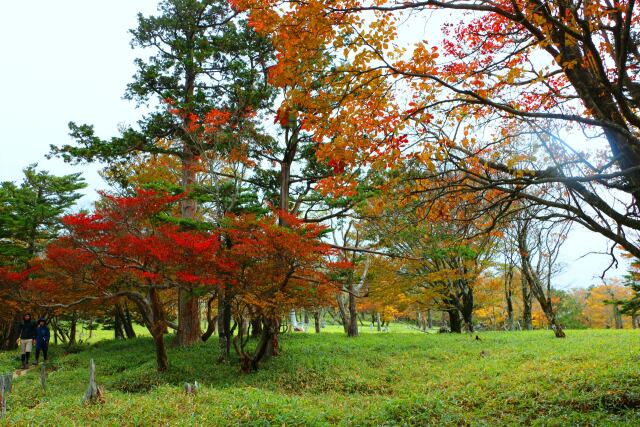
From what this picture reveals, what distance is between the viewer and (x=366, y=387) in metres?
9.05

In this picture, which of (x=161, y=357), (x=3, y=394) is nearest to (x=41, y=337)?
(x=161, y=357)

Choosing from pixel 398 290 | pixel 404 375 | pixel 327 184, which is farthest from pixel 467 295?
pixel 327 184

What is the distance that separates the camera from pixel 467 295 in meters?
19.6

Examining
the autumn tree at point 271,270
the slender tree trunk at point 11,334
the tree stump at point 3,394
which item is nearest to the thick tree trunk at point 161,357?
the autumn tree at point 271,270

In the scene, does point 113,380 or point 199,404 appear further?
point 113,380

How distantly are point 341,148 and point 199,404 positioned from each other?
4.81 m

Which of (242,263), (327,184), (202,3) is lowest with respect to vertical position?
(242,263)

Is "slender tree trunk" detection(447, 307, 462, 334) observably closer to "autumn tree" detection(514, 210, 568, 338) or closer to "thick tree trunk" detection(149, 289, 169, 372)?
"autumn tree" detection(514, 210, 568, 338)

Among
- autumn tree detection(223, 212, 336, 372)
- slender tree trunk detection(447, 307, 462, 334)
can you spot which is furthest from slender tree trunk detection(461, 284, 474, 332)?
autumn tree detection(223, 212, 336, 372)

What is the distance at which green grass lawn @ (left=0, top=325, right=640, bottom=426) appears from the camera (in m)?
5.64

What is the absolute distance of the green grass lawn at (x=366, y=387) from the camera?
18.5ft

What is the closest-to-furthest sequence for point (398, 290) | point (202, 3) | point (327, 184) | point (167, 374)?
point (327, 184) → point (167, 374) → point (202, 3) → point (398, 290)

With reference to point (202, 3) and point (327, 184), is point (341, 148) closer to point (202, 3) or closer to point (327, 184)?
point (327, 184)

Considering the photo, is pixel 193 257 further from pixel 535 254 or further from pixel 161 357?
pixel 535 254
